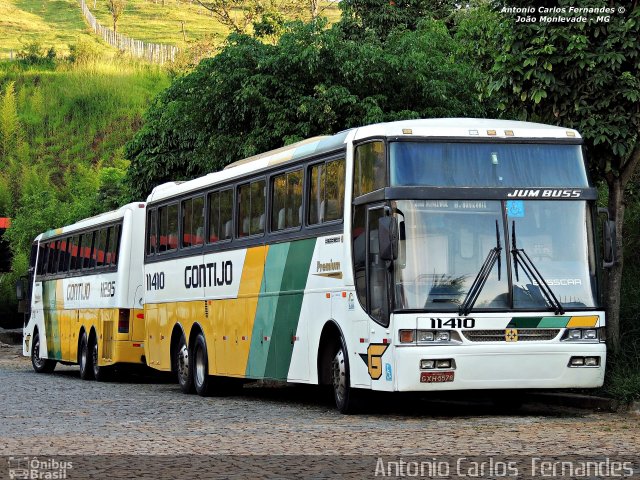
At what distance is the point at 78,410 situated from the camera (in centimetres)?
1781

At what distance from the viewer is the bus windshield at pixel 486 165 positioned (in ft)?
51.1

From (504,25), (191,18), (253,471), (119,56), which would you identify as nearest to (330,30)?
(504,25)

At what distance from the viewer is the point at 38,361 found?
33219 mm

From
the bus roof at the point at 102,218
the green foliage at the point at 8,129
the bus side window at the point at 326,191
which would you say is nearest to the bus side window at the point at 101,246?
the bus roof at the point at 102,218

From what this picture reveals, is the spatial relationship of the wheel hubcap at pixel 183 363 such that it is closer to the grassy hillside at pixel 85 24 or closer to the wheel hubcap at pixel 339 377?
the wheel hubcap at pixel 339 377

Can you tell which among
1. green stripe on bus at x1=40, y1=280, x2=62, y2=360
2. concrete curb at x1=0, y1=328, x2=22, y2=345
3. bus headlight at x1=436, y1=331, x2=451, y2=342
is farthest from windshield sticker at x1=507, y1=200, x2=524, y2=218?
concrete curb at x1=0, y1=328, x2=22, y2=345

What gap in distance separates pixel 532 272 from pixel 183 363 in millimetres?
8855

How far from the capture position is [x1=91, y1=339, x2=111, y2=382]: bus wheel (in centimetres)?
2759

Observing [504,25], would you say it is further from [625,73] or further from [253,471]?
[253,471]

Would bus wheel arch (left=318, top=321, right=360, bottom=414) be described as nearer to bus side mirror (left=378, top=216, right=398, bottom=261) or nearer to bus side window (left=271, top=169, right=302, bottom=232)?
bus side window (left=271, top=169, right=302, bottom=232)

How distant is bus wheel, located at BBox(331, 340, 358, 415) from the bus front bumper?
127cm

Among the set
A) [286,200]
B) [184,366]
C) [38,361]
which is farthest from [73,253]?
[286,200]

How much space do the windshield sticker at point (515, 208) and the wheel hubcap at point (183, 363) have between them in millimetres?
8440

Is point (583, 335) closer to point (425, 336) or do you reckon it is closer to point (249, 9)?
point (425, 336)
